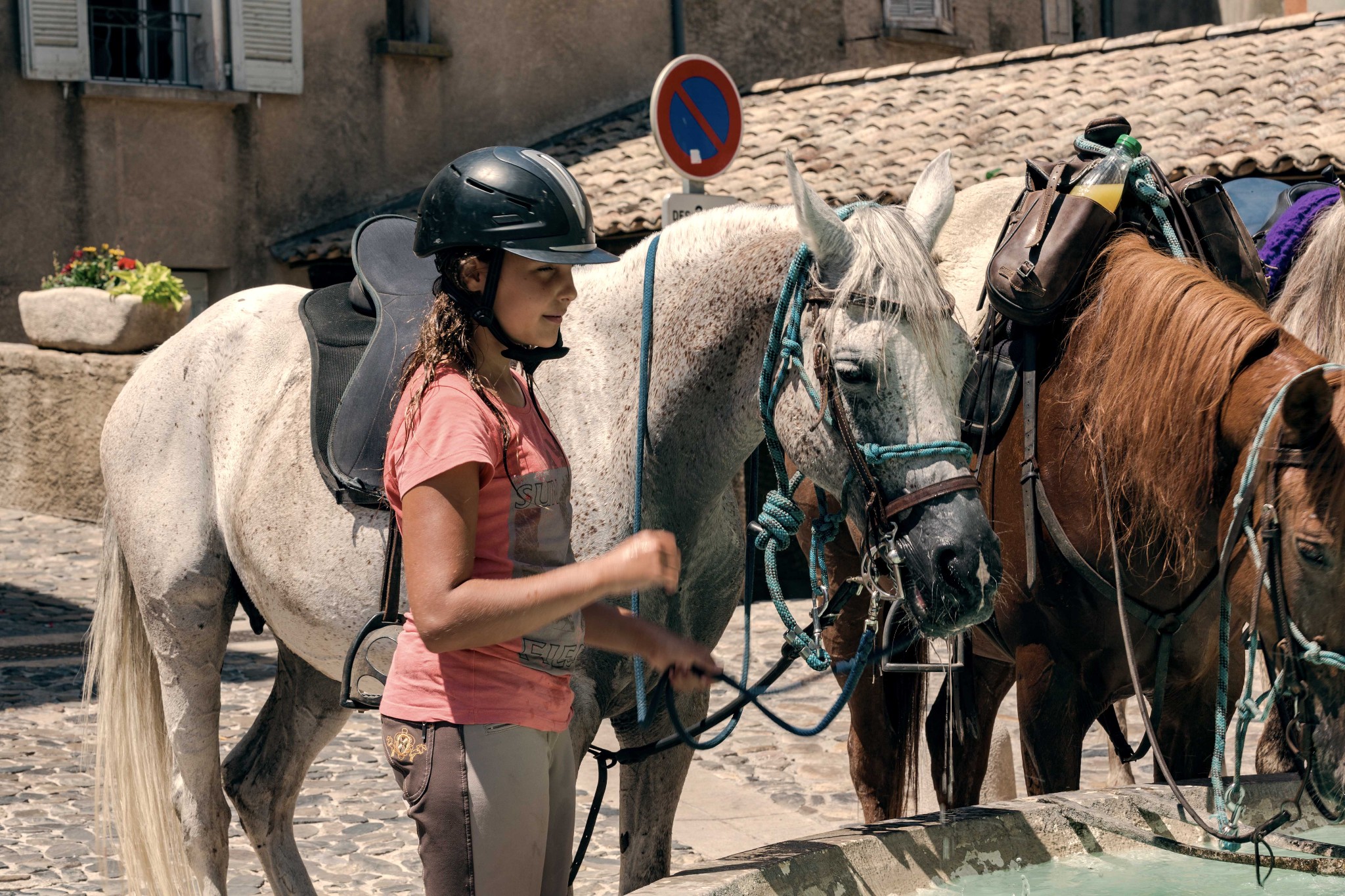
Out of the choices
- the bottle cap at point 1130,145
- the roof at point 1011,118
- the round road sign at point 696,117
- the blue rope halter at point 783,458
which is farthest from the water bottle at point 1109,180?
the roof at point 1011,118

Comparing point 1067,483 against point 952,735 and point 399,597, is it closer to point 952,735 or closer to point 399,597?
point 952,735

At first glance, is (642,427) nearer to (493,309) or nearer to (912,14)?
(493,309)

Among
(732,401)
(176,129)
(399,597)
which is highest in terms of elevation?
(176,129)

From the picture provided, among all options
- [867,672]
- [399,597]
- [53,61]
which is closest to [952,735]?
[867,672]

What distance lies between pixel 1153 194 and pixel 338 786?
3.70m

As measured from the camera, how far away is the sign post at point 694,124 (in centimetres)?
642

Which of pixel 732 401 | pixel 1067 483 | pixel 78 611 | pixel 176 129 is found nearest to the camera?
pixel 732 401

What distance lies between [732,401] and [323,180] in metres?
12.3

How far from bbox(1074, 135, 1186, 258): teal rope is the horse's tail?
2668mm

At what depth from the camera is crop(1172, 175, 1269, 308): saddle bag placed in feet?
11.7

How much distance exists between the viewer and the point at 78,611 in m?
8.62

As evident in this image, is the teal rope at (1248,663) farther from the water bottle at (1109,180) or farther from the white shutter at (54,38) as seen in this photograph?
the white shutter at (54,38)

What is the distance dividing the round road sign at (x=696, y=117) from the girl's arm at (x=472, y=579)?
183 inches

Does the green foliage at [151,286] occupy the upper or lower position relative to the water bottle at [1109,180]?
lower
